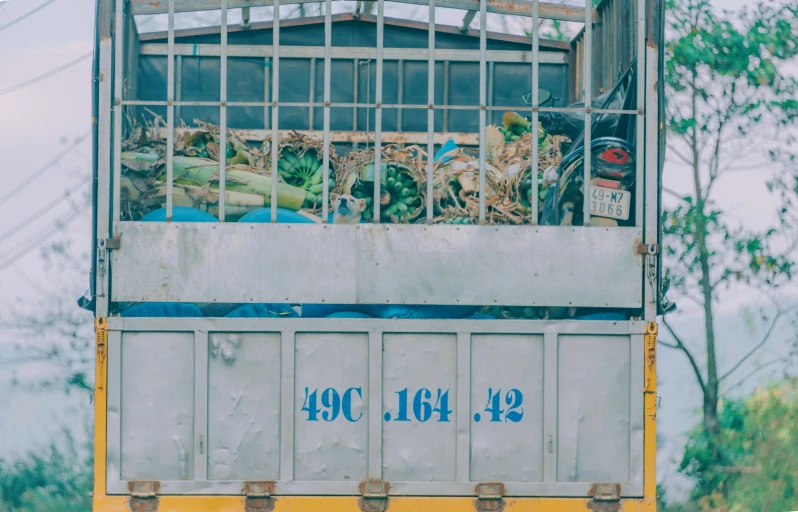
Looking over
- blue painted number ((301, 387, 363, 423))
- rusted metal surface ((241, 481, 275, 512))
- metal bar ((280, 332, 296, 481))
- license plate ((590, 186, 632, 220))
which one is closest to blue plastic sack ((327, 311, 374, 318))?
metal bar ((280, 332, 296, 481))

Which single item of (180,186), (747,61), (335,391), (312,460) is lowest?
(312,460)

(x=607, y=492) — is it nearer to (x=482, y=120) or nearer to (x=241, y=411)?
(x=241, y=411)

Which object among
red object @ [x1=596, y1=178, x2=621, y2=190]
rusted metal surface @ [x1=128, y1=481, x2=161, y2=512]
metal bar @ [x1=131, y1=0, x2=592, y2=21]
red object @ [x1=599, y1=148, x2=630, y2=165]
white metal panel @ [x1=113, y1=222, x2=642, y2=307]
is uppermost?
metal bar @ [x1=131, y1=0, x2=592, y2=21]

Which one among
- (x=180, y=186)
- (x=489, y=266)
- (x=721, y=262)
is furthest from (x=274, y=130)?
(x=721, y=262)

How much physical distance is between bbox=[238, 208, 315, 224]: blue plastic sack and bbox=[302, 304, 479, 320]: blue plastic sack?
0.44 metres

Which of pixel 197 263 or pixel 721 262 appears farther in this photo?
pixel 721 262

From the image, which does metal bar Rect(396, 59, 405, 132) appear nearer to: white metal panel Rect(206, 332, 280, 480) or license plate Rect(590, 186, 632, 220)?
license plate Rect(590, 186, 632, 220)

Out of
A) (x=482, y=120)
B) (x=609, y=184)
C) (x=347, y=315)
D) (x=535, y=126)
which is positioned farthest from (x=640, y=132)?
(x=347, y=315)

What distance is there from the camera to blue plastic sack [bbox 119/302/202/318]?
15.8 feet

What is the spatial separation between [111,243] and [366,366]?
1.43 m

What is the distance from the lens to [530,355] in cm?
478

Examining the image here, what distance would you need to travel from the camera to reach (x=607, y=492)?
15.6 ft

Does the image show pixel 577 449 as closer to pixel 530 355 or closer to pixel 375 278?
pixel 530 355

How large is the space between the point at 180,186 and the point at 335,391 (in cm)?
139
